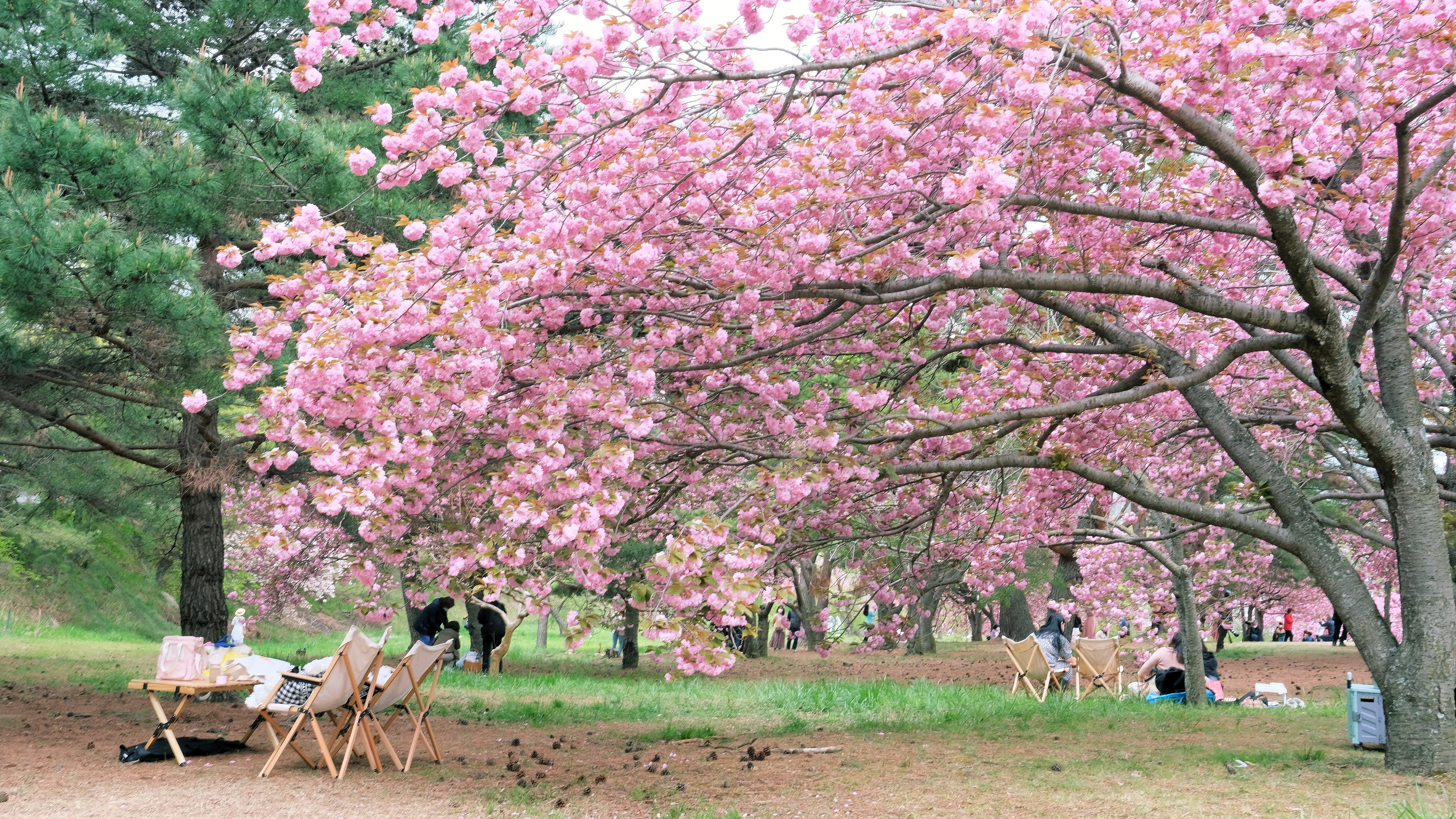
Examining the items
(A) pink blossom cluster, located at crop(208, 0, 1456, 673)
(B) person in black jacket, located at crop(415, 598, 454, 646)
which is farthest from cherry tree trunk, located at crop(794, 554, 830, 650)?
(A) pink blossom cluster, located at crop(208, 0, 1456, 673)

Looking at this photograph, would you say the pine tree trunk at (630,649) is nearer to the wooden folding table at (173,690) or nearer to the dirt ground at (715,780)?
the dirt ground at (715,780)

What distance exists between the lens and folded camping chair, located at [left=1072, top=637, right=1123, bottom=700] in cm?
997

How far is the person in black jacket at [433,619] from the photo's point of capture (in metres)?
11.4

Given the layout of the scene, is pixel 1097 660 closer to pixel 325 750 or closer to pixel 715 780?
pixel 715 780

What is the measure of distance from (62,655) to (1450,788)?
17.1 m

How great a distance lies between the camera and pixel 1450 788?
446cm

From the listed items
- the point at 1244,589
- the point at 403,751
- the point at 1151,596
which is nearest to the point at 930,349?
the point at 403,751

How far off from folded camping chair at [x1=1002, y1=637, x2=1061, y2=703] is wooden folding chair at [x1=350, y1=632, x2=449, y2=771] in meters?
5.41

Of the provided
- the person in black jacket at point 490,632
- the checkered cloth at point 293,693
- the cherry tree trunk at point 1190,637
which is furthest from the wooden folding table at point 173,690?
the person in black jacket at point 490,632

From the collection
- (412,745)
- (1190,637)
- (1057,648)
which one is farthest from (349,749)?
(1190,637)

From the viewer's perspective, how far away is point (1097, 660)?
10.1m

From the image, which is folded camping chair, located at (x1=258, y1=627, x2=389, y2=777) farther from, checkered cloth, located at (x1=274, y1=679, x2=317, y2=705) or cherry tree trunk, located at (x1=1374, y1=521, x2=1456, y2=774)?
cherry tree trunk, located at (x1=1374, y1=521, x2=1456, y2=774)

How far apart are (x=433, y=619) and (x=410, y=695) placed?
5.78 metres

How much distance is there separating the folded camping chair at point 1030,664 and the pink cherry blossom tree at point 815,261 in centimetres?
377
